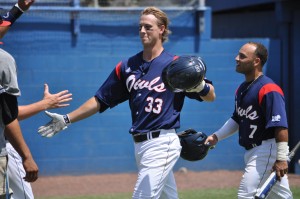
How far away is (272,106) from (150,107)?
1.10 m

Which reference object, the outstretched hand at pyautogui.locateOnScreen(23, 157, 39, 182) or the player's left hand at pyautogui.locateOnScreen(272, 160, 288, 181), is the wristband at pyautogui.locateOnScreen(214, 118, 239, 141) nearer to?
the player's left hand at pyautogui.locateOnScreen(272, 160, 288, 181)

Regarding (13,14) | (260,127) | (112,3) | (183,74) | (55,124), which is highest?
(13,14)

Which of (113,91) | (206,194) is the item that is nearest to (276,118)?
(113,91)

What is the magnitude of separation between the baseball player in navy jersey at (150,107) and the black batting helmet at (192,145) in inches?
13.5

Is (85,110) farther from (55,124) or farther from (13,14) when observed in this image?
(13,14)

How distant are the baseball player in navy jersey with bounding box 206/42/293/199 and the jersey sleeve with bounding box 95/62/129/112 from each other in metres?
1.12

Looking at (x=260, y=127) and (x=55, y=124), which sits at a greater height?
(x=55, y=124)

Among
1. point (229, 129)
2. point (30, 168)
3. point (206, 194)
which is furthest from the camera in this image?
point (206, 194)

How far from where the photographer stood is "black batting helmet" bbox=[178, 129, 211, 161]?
6.51 m

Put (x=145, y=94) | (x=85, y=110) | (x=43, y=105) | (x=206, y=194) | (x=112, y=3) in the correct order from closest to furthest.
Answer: (x=43, y=105), (x=145, y=94), (x=85, y=110), (x=206, y=194), (x=112, y=3)

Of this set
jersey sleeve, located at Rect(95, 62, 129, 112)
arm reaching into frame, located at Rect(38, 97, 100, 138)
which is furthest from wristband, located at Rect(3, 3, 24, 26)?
jersey sleeve, located at Rect(95, 62, 129, 112)

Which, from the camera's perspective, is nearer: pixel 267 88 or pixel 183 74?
pixel 183 74

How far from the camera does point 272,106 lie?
636cm

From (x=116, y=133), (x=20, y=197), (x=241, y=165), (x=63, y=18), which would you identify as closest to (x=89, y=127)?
(x=116, y=133)
